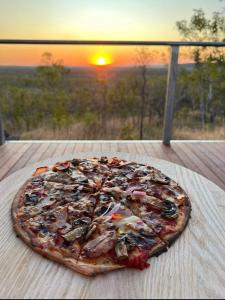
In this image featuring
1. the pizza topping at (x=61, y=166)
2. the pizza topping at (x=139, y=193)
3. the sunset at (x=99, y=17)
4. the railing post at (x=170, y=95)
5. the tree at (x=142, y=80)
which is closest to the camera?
the pizza topping at (x=139, y=193)

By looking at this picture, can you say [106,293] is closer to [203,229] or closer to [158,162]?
[203,229]

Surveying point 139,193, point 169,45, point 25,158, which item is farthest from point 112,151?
point 169,45

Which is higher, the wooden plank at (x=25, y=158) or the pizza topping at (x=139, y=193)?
the pizza topping at (x=139, y=193)

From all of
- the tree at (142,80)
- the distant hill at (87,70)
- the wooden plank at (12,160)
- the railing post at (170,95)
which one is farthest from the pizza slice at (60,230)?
the tree at (142,80)

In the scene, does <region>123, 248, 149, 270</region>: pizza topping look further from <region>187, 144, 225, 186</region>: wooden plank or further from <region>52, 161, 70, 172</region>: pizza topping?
<region>187, 144, 225, 186</region>: wooden plank

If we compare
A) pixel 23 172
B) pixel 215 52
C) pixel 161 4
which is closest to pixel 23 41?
pixel 23 172

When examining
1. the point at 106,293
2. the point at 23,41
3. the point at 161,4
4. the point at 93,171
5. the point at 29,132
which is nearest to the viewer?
the point at 106,293

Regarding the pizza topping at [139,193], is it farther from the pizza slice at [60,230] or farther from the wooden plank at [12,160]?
the wooden plank at [12,160]
